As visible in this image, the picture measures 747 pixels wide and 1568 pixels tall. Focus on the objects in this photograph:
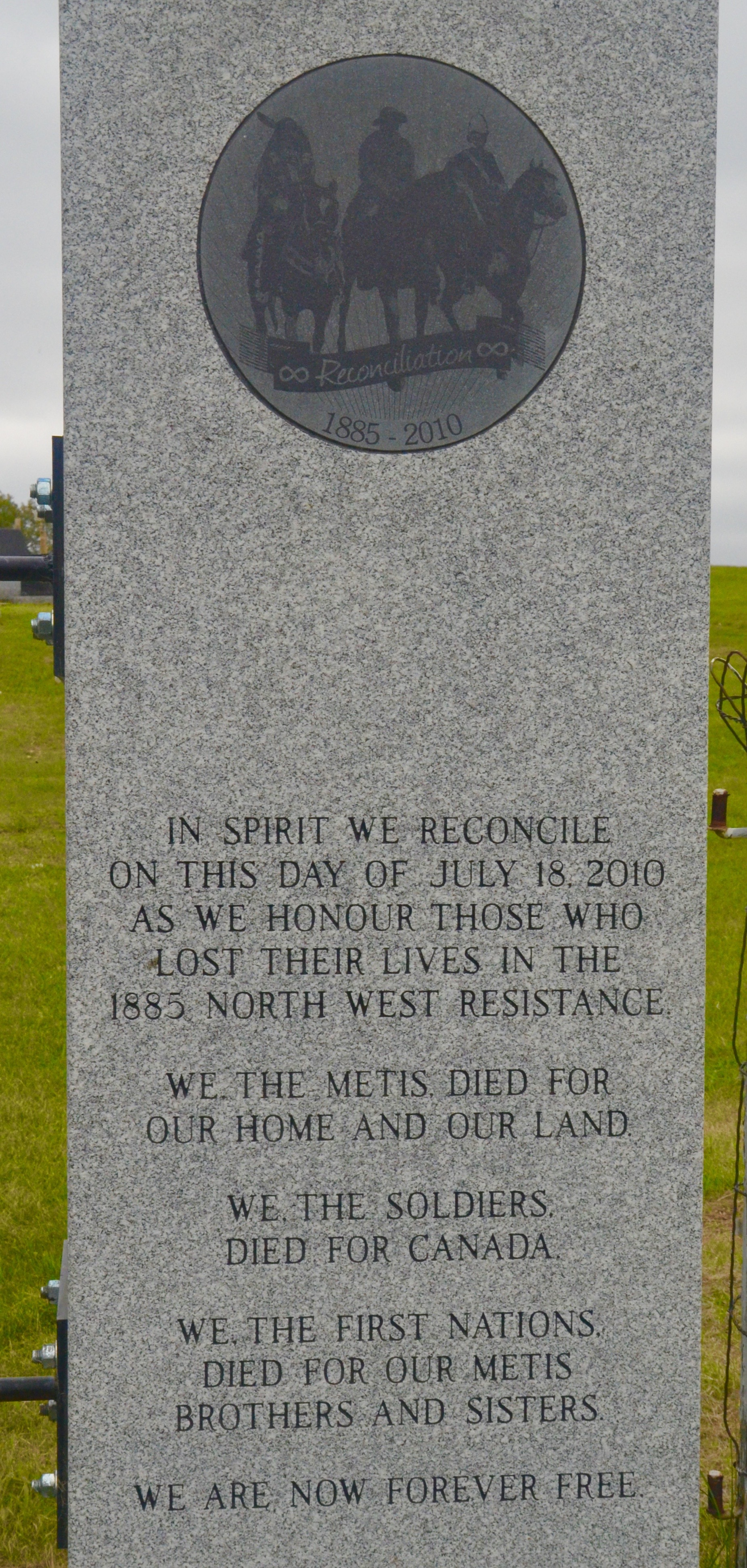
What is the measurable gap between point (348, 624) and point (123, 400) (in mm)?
752

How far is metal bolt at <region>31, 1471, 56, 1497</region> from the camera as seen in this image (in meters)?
3.79

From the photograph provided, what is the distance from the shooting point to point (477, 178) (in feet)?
11.6

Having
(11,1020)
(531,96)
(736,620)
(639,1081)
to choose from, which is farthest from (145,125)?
(736,620)

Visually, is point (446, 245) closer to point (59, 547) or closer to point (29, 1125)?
A: point (59, 547)

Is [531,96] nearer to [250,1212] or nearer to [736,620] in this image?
[250,1212]

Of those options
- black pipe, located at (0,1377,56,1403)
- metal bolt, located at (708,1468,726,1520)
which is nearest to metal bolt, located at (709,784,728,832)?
metal bolt, located at (708,1468,726,1520)

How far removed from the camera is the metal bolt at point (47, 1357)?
12.5ft

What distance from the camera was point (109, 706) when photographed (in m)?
3.56

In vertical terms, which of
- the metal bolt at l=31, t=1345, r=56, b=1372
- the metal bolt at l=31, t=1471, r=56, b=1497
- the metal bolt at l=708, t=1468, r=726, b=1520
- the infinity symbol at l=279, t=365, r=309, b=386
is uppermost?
the infinity symbol at l=279, t=365, r=309, b=386

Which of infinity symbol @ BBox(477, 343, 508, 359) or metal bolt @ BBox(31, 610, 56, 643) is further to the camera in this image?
metal bolt @ BBox(31, 610, 56, 643)

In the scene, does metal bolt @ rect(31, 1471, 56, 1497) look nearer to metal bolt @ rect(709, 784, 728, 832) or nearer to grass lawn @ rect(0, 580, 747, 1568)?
grass lawn @ rect(0, 580, 747, 1568)

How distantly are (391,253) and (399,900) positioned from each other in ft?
5.13

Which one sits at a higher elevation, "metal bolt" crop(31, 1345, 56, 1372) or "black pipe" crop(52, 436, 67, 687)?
"black pipe" crop(52, 436, 67, 687)

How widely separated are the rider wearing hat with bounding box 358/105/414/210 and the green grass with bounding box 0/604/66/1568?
332 centimetres
